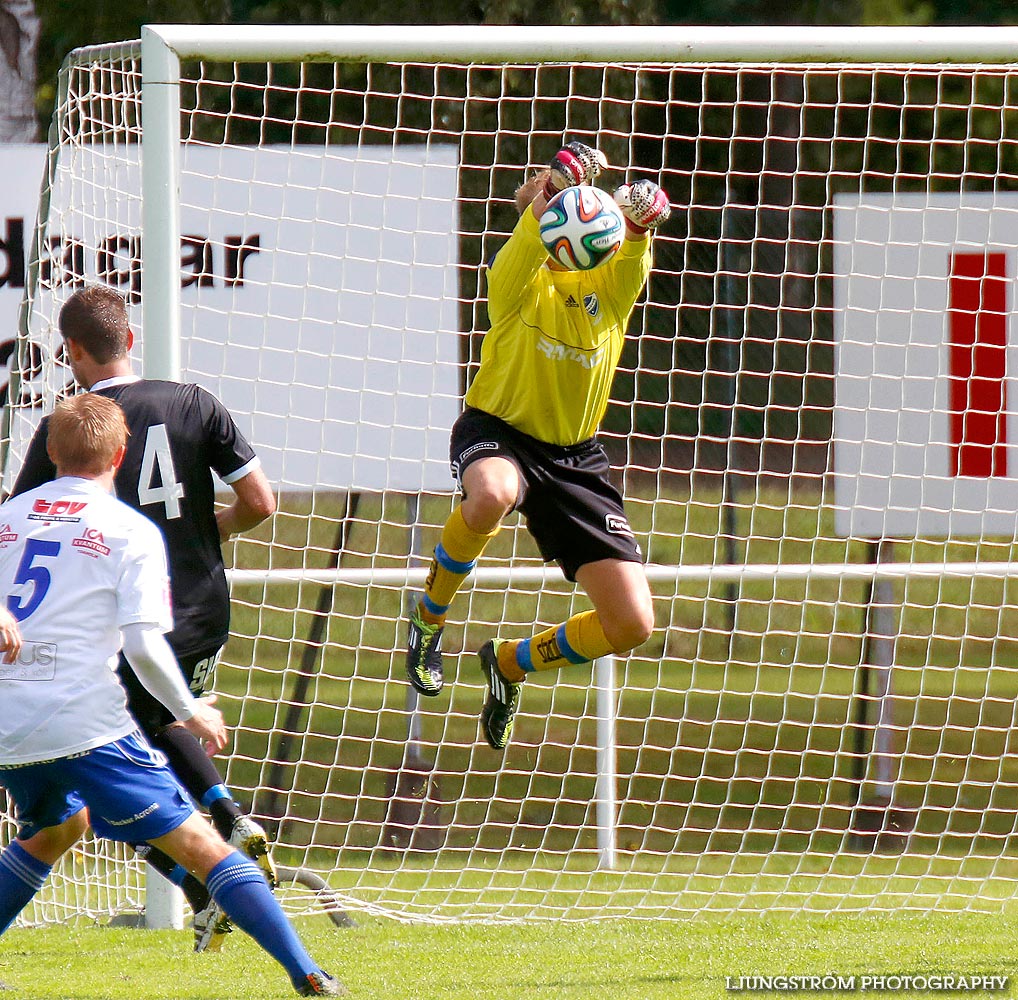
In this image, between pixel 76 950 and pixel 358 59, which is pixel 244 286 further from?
pixel 76 950

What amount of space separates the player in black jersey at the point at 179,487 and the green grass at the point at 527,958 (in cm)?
30

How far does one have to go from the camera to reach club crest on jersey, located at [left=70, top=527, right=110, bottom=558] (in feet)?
11.0

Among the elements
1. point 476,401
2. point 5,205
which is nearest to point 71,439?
point 476,401

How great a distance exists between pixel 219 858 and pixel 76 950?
159 centimetres

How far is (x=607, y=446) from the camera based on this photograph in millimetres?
9547

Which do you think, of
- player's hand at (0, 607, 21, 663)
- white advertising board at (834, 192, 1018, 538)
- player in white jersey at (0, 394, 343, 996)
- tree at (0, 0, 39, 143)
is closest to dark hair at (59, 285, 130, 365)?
player in white jersey at (0, 394, 343, 996)

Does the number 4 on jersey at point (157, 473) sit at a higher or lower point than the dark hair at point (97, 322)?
lower

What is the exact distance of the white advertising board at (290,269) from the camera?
5781 millimetres

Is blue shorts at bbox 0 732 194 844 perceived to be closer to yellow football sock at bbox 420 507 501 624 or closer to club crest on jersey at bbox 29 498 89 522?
club crest on jersey at bbox 29 498 89 522

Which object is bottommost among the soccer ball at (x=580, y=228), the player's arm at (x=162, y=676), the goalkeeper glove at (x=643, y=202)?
the player's arm at (x=162, y=676)

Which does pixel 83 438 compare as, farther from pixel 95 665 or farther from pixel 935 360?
pixel 935 360

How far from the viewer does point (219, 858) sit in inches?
138

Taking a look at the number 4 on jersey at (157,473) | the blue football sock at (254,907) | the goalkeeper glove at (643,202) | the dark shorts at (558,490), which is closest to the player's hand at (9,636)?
the blue football sock at (254,907)

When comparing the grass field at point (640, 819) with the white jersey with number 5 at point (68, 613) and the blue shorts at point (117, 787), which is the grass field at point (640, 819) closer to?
the blue shorts at point (117, 787)
